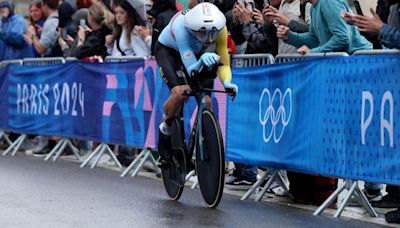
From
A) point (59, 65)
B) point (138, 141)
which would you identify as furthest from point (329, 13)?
point (59, 65)

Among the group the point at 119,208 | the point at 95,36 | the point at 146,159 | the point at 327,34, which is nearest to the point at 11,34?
the point at 95,36

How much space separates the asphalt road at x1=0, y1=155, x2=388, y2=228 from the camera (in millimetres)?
9750

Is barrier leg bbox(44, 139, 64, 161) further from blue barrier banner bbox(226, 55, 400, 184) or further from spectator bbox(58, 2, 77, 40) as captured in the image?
blue barrier banner bbox(226, 55, 400, 184)

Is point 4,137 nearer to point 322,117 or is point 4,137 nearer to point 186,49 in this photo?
point 186,49

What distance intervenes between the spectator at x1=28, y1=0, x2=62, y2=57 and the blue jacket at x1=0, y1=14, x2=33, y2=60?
52 cm

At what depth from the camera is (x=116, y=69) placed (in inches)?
603

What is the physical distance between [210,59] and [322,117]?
1.25 meters

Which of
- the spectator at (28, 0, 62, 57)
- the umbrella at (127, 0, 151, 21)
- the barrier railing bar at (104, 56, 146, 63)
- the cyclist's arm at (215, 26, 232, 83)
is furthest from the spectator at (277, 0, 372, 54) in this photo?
the spectator at (28, 0, 62, 57)

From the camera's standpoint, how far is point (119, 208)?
10.7 metres

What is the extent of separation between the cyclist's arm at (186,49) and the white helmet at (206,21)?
0.59 feet

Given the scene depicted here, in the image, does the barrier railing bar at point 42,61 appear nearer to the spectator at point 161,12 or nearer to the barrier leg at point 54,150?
the barrier leg at point 54,150

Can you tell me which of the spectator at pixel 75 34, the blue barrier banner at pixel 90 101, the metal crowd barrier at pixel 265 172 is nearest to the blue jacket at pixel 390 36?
the metal crowd barrier at pixel 265 172

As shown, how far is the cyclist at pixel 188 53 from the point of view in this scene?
1064 centimetres

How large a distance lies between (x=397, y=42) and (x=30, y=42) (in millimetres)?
10110
